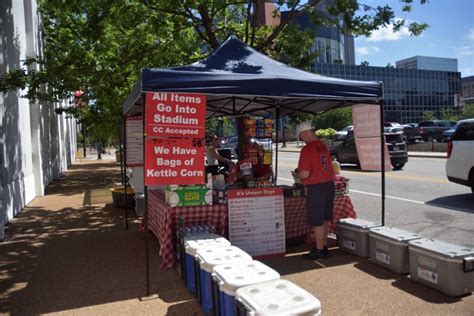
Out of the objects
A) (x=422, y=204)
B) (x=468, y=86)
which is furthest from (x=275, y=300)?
(x=468, y=86)

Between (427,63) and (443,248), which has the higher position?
(427,63)

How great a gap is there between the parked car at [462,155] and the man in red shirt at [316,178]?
5.34 m

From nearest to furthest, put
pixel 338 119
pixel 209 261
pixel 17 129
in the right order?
pixel 209 261 → pixel 17 129 → pixel 338 119

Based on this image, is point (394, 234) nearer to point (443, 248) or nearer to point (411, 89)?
point (443, 248)

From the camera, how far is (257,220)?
5.95m

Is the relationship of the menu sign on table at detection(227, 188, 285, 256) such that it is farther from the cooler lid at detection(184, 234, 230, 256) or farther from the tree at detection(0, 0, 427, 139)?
the tree at detection(0, 0, 427, 139)

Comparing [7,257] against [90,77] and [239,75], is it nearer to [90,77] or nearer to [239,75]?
[239,75]

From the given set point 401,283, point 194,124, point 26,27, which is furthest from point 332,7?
point 26,27

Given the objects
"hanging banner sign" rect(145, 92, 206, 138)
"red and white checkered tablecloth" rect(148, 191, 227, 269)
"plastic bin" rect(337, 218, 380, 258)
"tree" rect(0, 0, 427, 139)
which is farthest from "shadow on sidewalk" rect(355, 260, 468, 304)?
"tree" rect(0, 0, 427, 139)

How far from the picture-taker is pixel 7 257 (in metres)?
6.62

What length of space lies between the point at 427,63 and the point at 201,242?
490 ft

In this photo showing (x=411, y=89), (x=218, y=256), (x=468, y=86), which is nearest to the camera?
(x=218, y=256)

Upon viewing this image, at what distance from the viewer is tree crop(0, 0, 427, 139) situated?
31.8 ft

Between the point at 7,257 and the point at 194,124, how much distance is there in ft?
13.1
